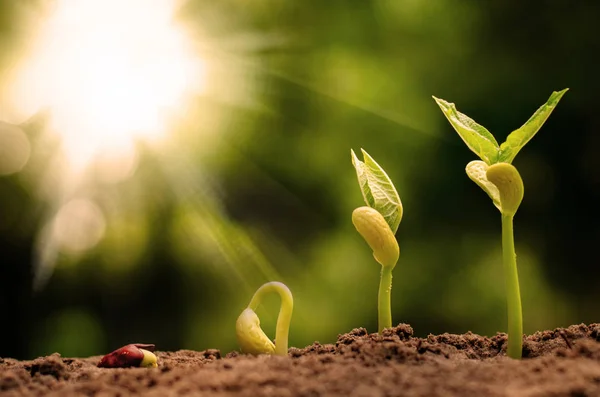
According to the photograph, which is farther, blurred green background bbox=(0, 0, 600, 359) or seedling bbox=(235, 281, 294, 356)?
blurred green background bbox=(0, 0, 600, 359)

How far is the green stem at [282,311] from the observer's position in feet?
3.20

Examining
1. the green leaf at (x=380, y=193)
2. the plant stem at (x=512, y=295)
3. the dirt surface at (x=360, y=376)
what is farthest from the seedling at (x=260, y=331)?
the plant stem at (x=512, y=295)

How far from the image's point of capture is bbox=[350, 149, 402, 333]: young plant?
37.6 inches

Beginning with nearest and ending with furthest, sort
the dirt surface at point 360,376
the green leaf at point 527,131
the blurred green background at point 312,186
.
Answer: the dirt surface at point 360,376 → the green leaf at point 527,131 → the blurred green background at point 312,186

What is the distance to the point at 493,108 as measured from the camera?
1924mm

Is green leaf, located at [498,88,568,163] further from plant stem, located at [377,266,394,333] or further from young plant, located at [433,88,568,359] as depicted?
plant stem, located at [377,266,394,333]

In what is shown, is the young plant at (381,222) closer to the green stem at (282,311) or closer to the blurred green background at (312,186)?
the green stem at (282,311)

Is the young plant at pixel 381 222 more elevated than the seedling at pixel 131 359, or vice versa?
the young plant at pixel 381 222

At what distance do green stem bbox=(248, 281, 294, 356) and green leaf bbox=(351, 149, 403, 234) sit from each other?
0.66 ft

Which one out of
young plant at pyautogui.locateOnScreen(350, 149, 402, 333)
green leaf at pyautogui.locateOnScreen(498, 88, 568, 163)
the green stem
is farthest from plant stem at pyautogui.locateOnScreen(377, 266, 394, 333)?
green leaf at pyautogui.locateOnScreen(498, 88, 568, 163)

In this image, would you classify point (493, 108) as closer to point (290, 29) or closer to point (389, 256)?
point (290, 29)

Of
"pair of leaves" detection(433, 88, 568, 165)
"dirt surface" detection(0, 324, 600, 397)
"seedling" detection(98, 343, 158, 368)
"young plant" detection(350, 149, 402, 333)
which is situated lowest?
"dirt surface" detection(0, 324, 600, 397)

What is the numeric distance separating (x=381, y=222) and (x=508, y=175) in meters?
0.20

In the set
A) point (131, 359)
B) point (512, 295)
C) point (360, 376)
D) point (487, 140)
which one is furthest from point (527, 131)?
point (131, 359)
